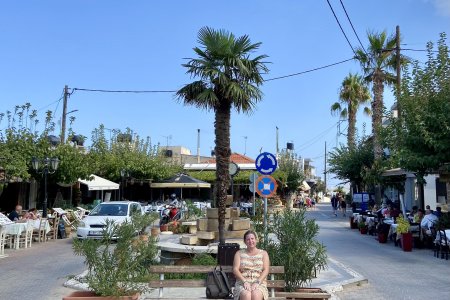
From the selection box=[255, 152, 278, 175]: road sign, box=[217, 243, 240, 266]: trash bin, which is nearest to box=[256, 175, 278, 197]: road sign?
box=[255, 152, 278, 175]: road sign

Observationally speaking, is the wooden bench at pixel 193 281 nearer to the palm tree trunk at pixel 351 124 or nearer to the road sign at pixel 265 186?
the road sign at pixel 265 186

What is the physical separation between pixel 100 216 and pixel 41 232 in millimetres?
2609

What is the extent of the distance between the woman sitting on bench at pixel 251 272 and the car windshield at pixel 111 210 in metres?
13.2

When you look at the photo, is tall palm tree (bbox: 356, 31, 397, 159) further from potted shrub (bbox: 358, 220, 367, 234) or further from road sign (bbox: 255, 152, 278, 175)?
road sign (bbox: 255, 152, 278, 175)

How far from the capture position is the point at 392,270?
1188 centimetres

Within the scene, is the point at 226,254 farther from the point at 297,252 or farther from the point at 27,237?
the point at 27,237

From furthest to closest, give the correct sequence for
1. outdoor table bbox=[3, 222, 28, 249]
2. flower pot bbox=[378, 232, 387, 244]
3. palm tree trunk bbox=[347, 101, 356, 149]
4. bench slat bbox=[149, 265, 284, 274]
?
palm tree trunk bbox=[347, 101, 356, 149] → flower pot bbox=[378, 232, 387, 244] → outdoor table bbox=[3, 222, 28, 249] → bench slat bbox=[149, 265, 284, 274]

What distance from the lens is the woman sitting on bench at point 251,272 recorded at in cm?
631

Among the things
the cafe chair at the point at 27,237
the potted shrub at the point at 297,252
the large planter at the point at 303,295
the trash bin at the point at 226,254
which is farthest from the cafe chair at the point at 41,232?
the large planter at the point at 303,295

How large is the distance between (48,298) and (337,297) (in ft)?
17.0

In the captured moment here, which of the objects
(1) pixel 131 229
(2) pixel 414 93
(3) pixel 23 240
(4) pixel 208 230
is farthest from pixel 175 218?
(1) pixel 131 229

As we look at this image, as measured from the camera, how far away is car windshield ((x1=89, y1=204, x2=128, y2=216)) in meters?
19.1

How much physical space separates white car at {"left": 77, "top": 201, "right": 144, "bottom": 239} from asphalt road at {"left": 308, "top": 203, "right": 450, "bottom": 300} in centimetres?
768

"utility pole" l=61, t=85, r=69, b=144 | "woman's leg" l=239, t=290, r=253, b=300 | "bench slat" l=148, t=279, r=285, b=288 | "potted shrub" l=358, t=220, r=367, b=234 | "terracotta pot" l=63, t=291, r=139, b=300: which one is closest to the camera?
"woman's leg" l=239, t=290, r=253, b=300
